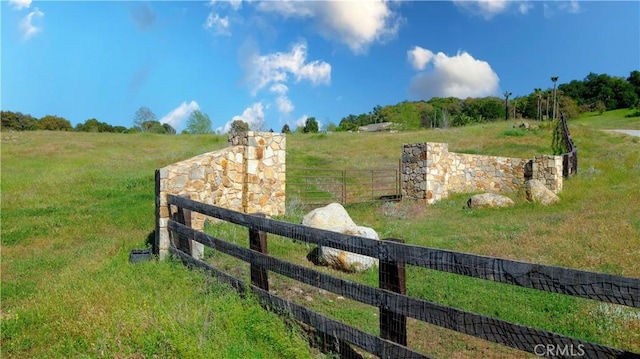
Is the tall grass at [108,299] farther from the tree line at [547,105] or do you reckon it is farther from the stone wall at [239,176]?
the tree line at [547,105]

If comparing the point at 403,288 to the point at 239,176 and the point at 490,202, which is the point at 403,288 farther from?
the point at 490,202

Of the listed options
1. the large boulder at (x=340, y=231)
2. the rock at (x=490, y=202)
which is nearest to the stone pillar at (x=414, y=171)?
the rock at (x=490, y=202)

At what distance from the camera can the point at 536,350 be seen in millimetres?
2873

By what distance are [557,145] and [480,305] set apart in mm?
26158

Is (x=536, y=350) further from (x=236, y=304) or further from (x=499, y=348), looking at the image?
(x=236, y=304)

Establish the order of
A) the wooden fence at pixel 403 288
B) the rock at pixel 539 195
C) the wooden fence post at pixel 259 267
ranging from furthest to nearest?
1. the rock at pixel 539 195
2. the wooden fence post at pixel 259 267
3. the wooden fence at pixel 403 288

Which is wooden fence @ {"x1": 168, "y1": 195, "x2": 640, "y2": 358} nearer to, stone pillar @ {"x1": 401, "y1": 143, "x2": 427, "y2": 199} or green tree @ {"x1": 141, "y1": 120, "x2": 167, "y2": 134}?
stone pillar @ {"x1": 401, "y1": 143, "x2": 427, "y2": 199}

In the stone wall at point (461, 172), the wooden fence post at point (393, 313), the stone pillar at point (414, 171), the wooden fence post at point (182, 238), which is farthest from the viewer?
the stone pillar at point (414, 171)

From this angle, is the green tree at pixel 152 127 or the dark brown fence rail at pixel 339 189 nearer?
the dark brown fence rail at pixel 339 189

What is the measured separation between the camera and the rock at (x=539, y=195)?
→ 15.3 meters

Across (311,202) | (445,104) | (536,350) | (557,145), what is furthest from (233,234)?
(445,104)

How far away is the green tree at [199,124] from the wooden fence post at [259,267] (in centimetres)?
6313

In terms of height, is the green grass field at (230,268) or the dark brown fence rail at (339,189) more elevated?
the dark brown fence rail at (339,189)

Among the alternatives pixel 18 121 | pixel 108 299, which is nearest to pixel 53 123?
pixel 18 121
